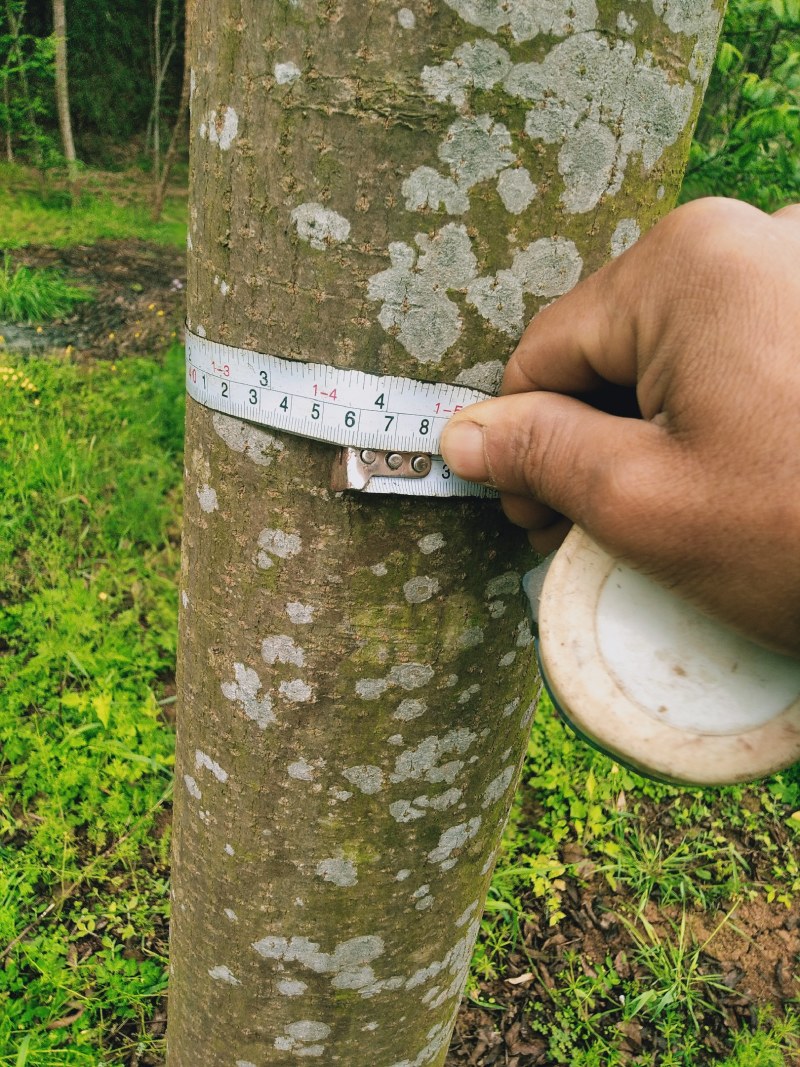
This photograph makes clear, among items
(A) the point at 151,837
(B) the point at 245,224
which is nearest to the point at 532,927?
(A) the point at 151,837

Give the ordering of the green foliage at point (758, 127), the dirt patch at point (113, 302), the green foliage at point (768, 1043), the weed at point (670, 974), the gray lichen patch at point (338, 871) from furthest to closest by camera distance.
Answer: the dirt patch at point (113, 302) → the green foliage at point (758, 127) → the weed at point (670, 974) → the green foliage at point (768, 1043) → the gray lichen patch at point (338, 871)

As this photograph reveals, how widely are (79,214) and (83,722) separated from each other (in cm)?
934

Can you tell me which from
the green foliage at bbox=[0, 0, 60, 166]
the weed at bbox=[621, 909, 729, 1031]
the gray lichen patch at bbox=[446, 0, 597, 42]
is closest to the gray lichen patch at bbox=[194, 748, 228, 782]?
the gray lichen patch at bbox=[446, 0, 597, 42]

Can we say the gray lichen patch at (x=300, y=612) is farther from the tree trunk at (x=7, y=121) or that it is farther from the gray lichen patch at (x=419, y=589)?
the tree trunk at (x=7, y=121)

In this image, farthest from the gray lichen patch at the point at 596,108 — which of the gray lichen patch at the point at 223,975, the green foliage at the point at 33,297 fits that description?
the green foliage at the point at 33,297

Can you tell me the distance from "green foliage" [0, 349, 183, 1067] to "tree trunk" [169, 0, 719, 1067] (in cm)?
113

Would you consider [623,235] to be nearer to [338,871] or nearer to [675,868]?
[338,871]

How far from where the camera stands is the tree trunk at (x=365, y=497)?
Answer: 782 millimetres

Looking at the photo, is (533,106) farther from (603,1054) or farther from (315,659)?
(603,1054)

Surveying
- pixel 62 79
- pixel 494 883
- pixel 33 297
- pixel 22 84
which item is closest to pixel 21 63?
pixel 62 79

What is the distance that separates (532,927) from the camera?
2.63 meters

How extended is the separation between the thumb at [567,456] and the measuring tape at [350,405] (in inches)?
1.2

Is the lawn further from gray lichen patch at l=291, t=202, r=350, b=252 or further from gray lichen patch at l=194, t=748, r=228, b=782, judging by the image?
gray lichen patch at l=291, t=202, r=350, b=252

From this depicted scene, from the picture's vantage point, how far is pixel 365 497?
935 millimetres
